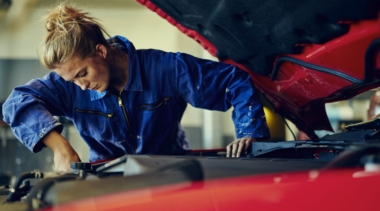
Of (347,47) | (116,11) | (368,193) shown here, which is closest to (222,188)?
(368,193)

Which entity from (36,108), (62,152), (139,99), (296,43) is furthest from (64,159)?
(296,43)

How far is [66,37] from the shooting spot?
4.94 ft

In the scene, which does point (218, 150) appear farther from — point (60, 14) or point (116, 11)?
point (116, 11)

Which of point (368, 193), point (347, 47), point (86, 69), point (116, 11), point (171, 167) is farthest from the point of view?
point (116, 11)

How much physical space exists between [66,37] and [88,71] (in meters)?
0.13

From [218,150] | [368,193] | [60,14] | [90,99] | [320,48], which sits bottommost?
[368,193]

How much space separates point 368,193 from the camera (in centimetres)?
57

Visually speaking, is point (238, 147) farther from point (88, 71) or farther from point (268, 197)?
point (268, 197)

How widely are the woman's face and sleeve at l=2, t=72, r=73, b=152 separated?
0.50 ft

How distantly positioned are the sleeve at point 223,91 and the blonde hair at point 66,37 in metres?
0.30

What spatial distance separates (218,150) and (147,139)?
254mm

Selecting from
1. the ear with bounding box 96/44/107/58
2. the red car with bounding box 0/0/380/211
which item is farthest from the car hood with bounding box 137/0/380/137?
the ear with bounding box 96/44/107/58

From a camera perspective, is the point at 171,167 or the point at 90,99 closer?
the point at 171,167

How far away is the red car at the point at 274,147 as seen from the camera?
57 centimetres
